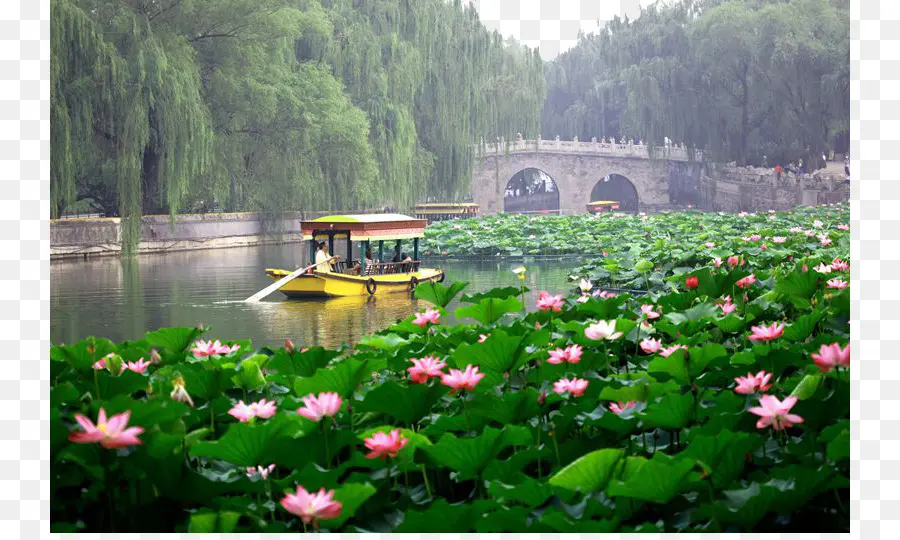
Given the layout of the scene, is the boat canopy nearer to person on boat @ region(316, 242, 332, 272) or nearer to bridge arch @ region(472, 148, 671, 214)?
person on boat @ region(316, 242, 332, 272)

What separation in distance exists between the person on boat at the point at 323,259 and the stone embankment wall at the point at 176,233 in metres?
3.90

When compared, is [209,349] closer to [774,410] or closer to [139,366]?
[139,366]

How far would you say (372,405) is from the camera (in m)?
2.25

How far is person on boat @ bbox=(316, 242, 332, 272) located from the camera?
11672 millimetres

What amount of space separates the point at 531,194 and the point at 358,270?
33.8 metres

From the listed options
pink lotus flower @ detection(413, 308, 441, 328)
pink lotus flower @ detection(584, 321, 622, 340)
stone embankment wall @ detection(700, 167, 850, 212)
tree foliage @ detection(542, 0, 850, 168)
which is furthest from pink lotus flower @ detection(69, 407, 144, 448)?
stone embankment wall @ detection(700, 167, 850, 212)

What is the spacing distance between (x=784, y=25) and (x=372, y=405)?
842 inches

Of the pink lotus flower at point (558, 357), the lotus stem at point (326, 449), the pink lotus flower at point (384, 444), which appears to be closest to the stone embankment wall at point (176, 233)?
the pink lotus flower at point (558, 357)

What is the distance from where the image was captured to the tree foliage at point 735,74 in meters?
21.3

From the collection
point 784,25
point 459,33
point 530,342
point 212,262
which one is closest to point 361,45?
point 459,33

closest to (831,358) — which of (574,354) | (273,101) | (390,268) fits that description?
(574,354)

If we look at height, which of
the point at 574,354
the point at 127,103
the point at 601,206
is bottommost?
the point at 574,354

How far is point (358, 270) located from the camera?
11961 millimetres

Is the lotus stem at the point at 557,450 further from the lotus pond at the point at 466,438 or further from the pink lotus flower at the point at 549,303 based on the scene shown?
the pink lotus flower at the point at 549,303
